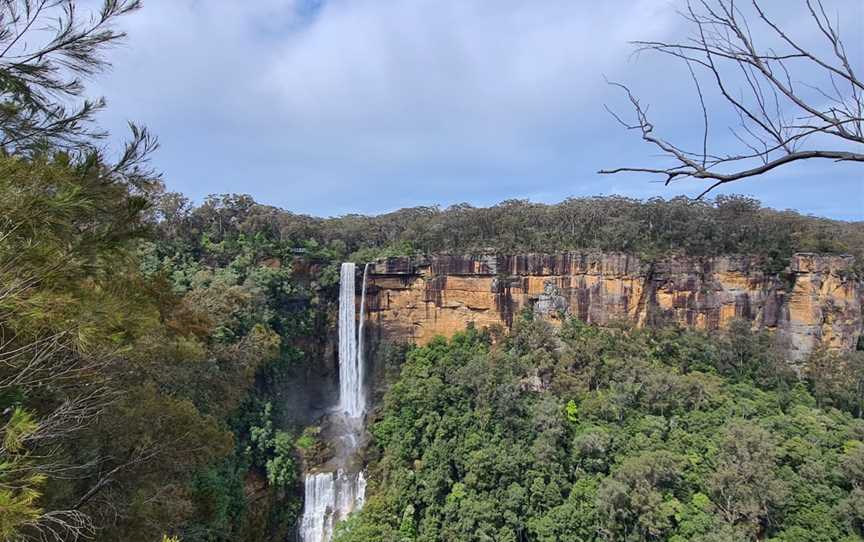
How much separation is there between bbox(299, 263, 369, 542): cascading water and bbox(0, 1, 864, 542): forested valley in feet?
2.04

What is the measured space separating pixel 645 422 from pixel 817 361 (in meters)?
7.64

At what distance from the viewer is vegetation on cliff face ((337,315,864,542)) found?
10.2m

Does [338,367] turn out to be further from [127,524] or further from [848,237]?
[848,237]

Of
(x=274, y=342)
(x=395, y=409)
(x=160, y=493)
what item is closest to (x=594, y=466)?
(x=395, y=409)

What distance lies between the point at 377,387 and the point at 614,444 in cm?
971

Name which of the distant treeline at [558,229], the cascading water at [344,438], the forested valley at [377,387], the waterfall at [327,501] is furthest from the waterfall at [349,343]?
the waterfall at [327,501]

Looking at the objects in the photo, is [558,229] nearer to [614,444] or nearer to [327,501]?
[614,444]

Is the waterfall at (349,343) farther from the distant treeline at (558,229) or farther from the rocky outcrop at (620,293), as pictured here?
the distant treeline at (558,229)

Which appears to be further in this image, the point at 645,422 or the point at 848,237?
the point at 848,237

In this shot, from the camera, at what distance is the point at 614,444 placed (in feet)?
40.6

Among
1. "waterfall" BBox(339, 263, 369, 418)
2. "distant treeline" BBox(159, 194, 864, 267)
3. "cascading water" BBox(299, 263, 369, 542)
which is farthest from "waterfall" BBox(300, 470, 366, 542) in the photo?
"distant treeline" BBox(159, 194, 864, 267)

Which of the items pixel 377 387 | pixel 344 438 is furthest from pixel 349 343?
pixel 344 438

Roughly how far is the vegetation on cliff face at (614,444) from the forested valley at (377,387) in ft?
0.23

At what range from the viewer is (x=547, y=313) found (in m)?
18.0
